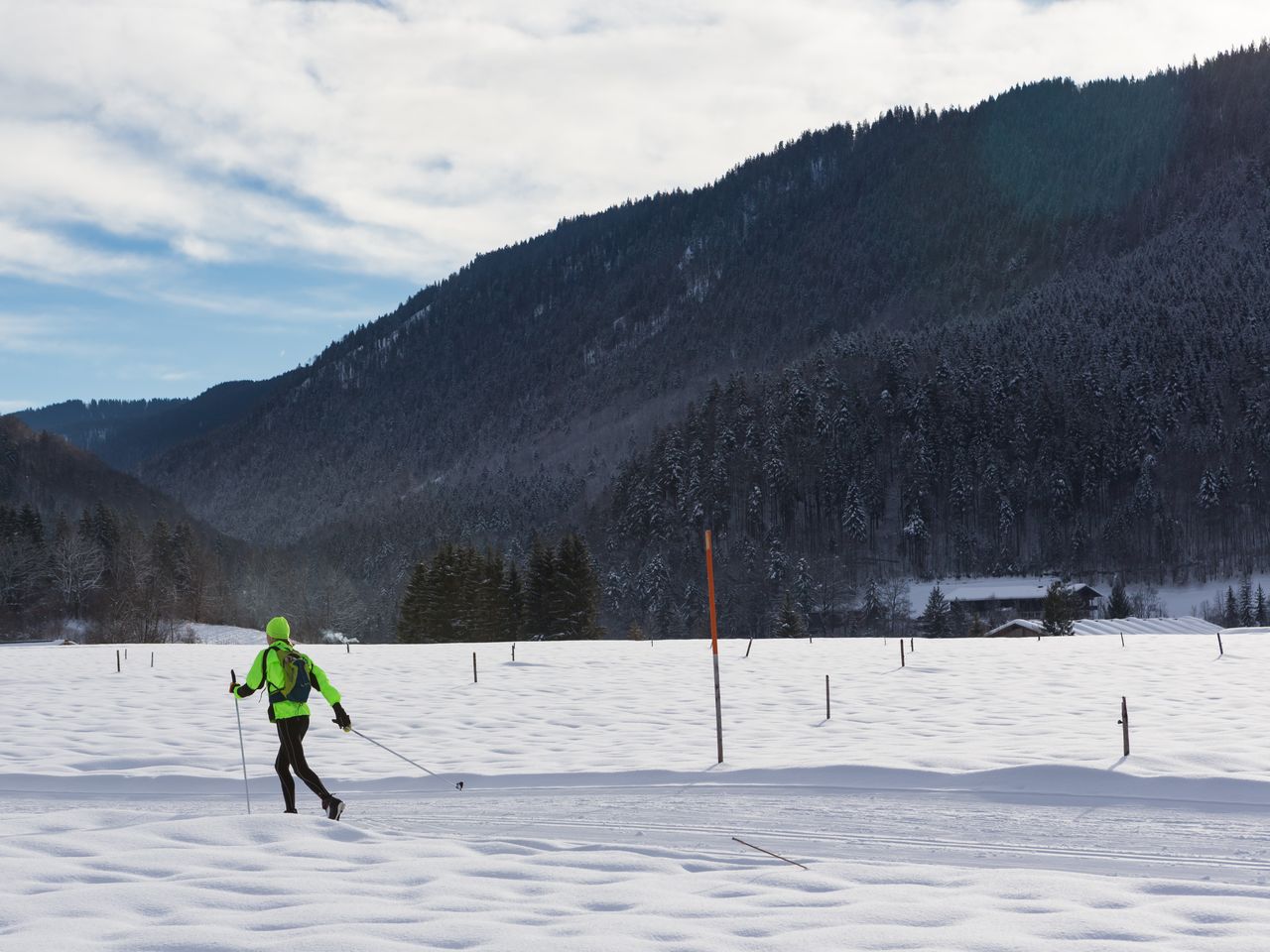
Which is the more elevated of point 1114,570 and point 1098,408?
point 1098,408

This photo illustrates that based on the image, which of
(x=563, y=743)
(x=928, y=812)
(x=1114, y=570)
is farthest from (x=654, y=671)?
(x=1114, y=570)

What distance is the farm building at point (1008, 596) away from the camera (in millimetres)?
110312

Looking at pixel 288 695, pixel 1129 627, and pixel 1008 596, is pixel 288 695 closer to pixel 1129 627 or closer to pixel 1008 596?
pixel 1129 627

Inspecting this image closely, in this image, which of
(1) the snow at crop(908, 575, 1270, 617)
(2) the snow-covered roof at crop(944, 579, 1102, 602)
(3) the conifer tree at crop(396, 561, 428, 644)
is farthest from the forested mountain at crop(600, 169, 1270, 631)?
(3) the conifer tree at crop(396, 561, 428, 644)

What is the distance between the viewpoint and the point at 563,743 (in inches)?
599

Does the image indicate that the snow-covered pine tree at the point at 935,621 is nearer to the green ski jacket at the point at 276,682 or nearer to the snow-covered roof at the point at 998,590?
the snow-covered roof at the point at 998,590

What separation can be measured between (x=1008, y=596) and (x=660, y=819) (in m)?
119

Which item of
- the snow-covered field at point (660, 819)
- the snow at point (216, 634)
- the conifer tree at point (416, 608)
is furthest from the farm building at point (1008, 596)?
the snow-covered field at point (660, 819)

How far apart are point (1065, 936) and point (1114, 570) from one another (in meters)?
143

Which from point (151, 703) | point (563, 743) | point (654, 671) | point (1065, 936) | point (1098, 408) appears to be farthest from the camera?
point (1098, 408)

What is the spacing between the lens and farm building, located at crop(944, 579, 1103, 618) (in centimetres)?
11031

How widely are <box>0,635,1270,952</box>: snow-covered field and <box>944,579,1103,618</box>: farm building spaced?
94763 mm

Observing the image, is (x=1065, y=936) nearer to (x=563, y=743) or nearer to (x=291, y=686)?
(x=291, y=686)

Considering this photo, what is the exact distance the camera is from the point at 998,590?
124 metres
